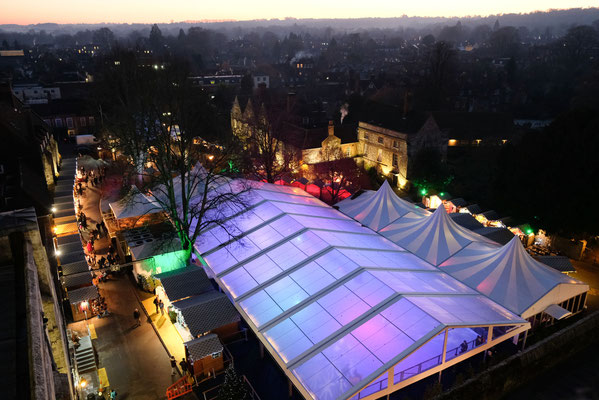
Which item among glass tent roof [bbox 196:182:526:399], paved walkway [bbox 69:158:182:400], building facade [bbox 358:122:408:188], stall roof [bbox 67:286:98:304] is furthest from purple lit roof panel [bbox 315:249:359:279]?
building facade [bbox 358:122:408:188]

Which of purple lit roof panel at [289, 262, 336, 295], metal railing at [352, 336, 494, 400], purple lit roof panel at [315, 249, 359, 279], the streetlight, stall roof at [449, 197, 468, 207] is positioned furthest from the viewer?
stall roof at [449, 197, 468, 207]

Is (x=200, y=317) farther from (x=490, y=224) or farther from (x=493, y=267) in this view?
(x=490, y=224)

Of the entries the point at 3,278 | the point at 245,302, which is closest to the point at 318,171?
the point at 245,302

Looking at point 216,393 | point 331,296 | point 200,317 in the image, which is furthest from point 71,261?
point 331,296

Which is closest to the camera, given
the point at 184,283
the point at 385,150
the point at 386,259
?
the point at 386,259

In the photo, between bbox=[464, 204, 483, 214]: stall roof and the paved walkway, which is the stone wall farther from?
bbox=[464, 204, 483, 214]: stall roof

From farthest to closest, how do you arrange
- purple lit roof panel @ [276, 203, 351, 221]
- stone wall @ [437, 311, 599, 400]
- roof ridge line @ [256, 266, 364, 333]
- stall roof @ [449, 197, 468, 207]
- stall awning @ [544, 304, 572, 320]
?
stall roof @ [449, 197, 468, 207], purple lit roof panel @ [276, 203, 351, 221], stall awning @ [544, 304, 572, 320], stone wall @ [437, 311, 599, 400], roof ridge line @ [256, 266, 364, 333]
